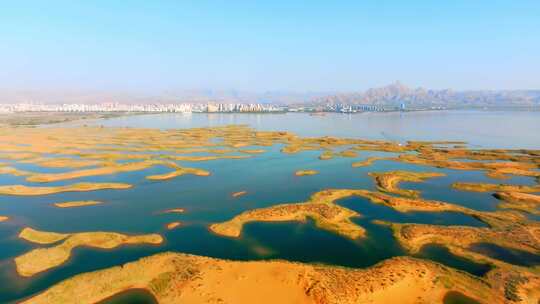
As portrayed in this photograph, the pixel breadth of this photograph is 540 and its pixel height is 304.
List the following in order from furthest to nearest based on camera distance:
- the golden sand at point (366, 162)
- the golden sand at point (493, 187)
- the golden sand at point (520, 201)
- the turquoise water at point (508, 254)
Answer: the golden sand at point (366, 162) < the golden sand at point (493, 187) < the golden sand at point (520, 201) < the turquoise water at point (508, 254)

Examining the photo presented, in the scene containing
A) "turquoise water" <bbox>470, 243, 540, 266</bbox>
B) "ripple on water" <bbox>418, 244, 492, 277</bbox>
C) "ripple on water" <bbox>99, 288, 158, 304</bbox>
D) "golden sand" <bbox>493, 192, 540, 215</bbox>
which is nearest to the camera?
"ripple on water" <bbox>99, 288, 158, 304</bbox>

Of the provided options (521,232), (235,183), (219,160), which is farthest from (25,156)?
(521,232)

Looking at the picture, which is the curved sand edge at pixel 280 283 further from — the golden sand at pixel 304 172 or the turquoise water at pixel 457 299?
the golden sand at pixel 304 172

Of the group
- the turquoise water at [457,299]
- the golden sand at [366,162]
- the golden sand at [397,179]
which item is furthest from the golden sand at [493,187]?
the turquoise water at [457,299]

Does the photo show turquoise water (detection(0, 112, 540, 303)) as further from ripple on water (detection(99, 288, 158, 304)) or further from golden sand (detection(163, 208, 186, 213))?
ripple on water (detection(99, 288, 158, 304))

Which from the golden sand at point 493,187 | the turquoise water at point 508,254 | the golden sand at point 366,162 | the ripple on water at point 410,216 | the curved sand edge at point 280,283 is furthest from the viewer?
the golden sand at point 366,162

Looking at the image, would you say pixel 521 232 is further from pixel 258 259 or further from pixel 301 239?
pixel 258 259

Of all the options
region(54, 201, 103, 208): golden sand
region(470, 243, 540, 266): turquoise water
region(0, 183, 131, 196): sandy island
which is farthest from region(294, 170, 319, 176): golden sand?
Answer: region(54, 201, 103, 208): golden sand
